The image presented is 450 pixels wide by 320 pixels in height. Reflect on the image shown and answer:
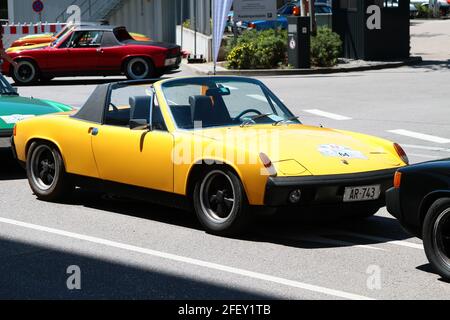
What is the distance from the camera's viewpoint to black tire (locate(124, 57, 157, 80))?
2569cm

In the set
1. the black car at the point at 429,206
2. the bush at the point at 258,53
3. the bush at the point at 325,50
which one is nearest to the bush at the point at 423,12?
the bush at the point at 325,50

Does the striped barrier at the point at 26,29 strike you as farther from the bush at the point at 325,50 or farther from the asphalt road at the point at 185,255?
the asphalt road at the point at 185,255

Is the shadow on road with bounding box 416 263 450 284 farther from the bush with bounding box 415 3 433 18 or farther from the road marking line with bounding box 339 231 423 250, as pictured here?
the bush with bounding box 415 3 433 18

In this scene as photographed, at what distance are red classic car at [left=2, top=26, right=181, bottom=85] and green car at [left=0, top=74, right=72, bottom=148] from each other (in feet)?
42.4

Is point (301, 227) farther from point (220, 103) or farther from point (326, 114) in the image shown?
point (326, 114)

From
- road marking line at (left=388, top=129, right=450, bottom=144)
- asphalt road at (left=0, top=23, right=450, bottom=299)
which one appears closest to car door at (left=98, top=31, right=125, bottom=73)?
road marking line at (left=388, top=129, right=450, bottom=144)

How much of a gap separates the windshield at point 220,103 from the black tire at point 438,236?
236cm

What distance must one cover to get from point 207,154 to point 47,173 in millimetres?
2507

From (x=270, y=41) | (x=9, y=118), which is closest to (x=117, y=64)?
(x=270, y=41)

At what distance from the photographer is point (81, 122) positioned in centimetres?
960

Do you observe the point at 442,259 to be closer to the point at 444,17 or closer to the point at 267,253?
the point at 267,253

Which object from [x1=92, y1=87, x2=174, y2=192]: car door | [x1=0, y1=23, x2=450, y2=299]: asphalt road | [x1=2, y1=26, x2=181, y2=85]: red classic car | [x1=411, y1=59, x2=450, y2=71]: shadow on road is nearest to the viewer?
[x1=0, y1=23, x2=450, y2=299]: asphalt road

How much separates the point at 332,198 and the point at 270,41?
20514mm

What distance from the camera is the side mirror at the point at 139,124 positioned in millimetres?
8898
